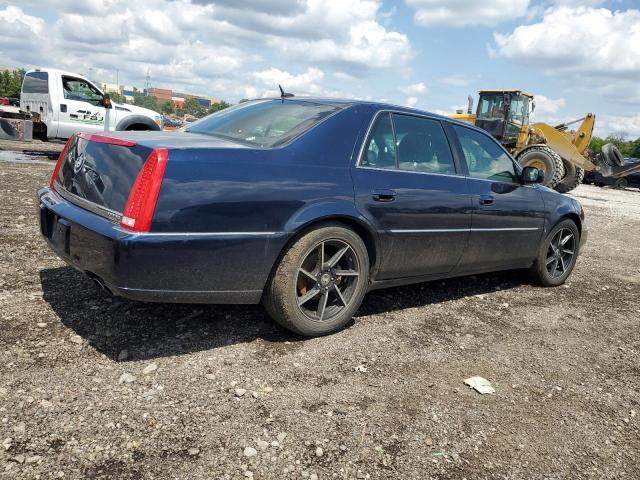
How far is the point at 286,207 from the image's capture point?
303 centimetres

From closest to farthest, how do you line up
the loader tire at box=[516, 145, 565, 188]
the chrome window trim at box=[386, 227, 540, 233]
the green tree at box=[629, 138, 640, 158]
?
the chrome window trim at box=[386, 227, 540, 233], the loader tire at box=[516, 145, 565, 188], the green tree at box=[629, 138, 640, 158]

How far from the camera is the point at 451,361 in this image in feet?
11.0

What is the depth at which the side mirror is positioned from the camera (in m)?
4.68

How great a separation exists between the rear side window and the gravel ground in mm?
9252

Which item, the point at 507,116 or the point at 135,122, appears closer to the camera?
the point at 135,122

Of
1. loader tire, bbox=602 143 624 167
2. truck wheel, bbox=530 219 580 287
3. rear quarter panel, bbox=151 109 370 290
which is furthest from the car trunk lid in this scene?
loader tire, bbox=602 143 624 167

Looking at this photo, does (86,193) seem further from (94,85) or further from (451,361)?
(94,85)

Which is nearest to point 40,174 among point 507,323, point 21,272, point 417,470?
point 21,272

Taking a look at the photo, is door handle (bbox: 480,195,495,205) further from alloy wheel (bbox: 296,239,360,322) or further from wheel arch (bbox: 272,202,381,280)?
alloy wheel (bbox: 296,239,360,322)

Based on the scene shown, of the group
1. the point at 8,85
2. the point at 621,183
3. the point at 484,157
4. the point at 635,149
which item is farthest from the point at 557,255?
the point at 8,85

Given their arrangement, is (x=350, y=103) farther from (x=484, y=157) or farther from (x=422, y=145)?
(x=484, y=157)

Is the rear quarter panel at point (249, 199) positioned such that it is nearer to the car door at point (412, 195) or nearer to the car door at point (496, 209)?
the car door at point (412, 195)

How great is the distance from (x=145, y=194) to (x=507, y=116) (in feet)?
54.0

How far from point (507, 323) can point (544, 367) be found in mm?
780
